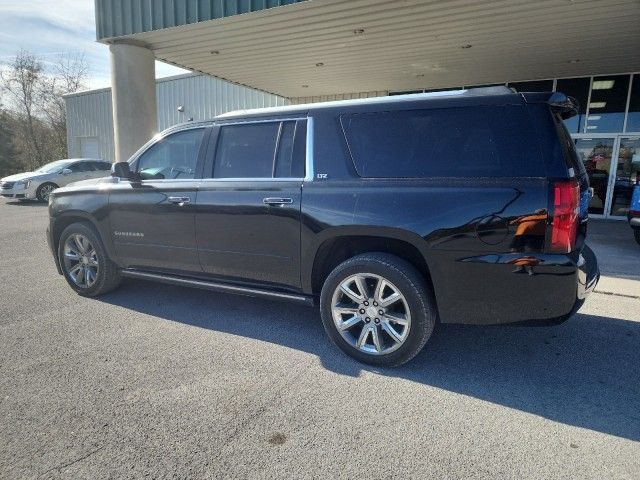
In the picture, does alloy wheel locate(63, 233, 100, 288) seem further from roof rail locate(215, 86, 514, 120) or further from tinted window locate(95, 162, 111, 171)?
tinted window locate(95, 162, 111, 171)

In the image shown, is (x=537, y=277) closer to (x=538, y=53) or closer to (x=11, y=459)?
(x=11, y=459)

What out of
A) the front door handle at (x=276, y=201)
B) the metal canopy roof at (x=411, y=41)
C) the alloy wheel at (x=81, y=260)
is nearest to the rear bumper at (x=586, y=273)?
the front door handle at (x=276, y=201)

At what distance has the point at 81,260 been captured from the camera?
4.82 metres

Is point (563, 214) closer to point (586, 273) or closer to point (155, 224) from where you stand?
point (586, 273)

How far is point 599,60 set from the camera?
981cm

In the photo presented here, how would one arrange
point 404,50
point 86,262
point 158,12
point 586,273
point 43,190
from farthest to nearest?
point 43,190 → point 404,50 → point 158,12 → point 86,262 → point 586,273

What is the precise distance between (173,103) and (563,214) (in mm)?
18217

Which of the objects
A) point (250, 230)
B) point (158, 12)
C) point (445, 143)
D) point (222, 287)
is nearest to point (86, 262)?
point (222, 287)

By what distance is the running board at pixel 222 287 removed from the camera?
140 inches

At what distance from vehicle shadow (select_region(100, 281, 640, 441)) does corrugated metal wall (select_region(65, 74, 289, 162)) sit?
35.3ft

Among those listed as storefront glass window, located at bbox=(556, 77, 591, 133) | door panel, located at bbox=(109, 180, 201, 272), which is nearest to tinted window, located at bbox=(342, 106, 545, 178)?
door panel, located at bbox=(109, 180, 201, 272)

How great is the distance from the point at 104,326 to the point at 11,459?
6.01 ft

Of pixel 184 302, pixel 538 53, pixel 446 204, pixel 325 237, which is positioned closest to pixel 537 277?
pixel 446 204

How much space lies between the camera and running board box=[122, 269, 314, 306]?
11.7 feet
